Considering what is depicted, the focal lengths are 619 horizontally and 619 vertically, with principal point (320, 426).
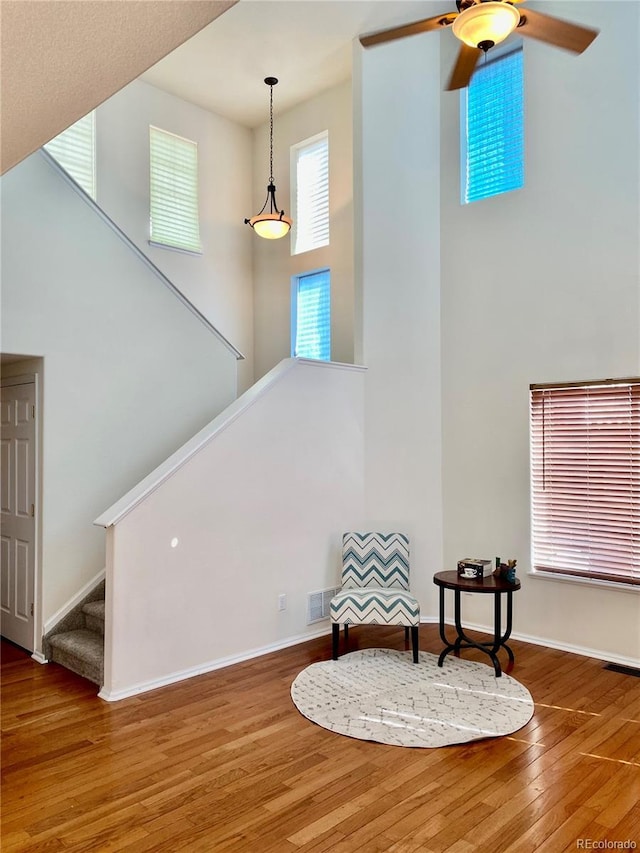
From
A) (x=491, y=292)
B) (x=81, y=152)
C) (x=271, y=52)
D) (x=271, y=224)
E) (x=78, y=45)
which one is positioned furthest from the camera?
(x=81, y=152)

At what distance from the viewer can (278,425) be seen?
4.78m

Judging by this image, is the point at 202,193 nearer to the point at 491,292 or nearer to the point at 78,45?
the point at 491,292

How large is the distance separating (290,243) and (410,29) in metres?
3.99

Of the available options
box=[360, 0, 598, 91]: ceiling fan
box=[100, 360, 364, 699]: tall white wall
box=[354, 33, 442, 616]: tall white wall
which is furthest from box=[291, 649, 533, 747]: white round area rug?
box=[360, 0, 598, 91]: ceiling fan

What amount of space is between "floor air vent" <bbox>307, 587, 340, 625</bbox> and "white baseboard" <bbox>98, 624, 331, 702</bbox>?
0.11 metres

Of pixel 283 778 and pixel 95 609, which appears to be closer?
pixel 283 778

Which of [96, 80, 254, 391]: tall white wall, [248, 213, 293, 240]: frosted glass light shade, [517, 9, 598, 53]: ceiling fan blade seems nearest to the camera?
[517, 9, 598, 53]: ceiling fan blade

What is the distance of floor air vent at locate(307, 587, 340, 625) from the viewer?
498 cm

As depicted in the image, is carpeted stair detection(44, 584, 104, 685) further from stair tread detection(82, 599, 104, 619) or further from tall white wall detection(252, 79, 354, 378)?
tall white wall detection(252, 79, 354, 378)

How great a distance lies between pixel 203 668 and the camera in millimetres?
4250

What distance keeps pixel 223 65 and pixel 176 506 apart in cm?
465

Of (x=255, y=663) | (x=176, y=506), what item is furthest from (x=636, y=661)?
(x=176, y=506)

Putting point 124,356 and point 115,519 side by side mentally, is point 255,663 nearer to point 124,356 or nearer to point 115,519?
point 115,519

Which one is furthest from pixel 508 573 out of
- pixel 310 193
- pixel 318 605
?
pixel 310 193
